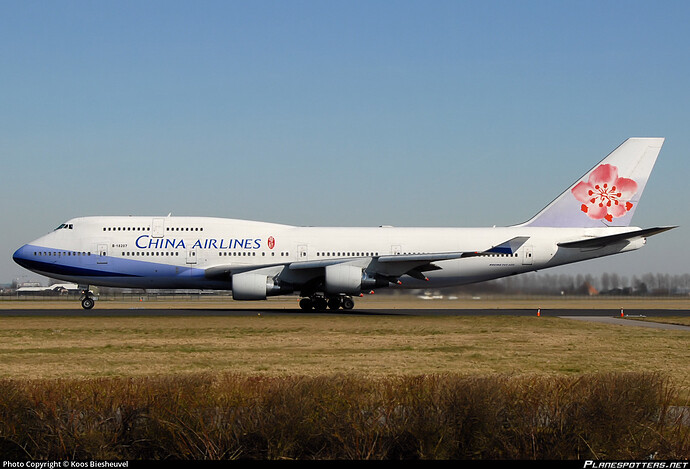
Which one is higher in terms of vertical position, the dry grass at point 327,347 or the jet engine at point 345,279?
the jet engine at point 345,279

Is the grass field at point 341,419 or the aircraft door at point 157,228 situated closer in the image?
the grass field at point 341,419

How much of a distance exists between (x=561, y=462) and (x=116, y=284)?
35.2 meters

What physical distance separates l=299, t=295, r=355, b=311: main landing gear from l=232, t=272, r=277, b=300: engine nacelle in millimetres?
3322

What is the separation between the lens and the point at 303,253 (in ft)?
133

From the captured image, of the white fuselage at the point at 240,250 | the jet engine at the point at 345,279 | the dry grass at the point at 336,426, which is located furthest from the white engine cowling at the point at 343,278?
the dry grass at the point at 336,426

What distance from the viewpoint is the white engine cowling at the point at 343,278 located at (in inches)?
1483

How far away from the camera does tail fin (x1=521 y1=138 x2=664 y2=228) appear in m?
43.3

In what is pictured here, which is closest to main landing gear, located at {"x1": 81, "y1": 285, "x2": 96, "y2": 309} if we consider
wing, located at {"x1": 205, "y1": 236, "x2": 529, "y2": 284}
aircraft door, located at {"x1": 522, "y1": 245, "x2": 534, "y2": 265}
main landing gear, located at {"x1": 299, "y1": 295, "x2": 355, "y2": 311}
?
wing, located at {"x1": 205, "y1": 236, "x2": 529, "y2": 284}

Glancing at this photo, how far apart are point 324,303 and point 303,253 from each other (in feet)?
9.49

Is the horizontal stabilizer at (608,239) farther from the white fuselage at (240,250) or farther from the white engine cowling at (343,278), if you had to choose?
the white engine cowling at (343,278)

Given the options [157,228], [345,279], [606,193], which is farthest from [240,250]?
[606,193]

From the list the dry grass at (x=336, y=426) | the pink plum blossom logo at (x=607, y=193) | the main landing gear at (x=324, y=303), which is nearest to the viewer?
the dry grass at (x=336, y=426)

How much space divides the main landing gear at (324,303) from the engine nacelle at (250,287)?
332 centimetres

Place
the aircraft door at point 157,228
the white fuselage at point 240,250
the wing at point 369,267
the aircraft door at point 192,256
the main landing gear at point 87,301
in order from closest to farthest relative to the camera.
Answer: the wing at point 369,267 < the white fuselage at point 240,250 < the aircraft door at point 192,256 < the aircraft door at point 157,228 < the main landing gear at point 87,301
